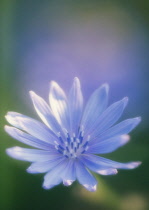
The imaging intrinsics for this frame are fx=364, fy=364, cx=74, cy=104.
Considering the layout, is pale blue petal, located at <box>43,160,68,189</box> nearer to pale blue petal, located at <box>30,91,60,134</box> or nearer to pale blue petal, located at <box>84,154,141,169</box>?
pale blue petal, located at <box>84,154,141,169</box>

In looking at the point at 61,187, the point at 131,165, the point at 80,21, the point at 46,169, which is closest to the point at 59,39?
the point at 80,21

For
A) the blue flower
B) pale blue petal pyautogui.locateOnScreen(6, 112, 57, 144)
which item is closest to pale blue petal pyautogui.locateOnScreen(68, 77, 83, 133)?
the blue flower

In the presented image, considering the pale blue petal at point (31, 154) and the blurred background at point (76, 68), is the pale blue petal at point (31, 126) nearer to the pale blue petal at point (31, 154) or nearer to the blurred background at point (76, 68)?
the pale blue petal at point (31, 154)

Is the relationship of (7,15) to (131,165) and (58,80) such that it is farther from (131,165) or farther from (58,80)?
(131,165)

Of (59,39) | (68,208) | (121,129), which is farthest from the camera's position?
(59,39)

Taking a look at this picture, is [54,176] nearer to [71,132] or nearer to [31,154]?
[31,154]

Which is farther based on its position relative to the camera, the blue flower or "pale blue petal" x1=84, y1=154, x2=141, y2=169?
the blue flower

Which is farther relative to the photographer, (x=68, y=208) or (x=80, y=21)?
(x=80, y=21)
